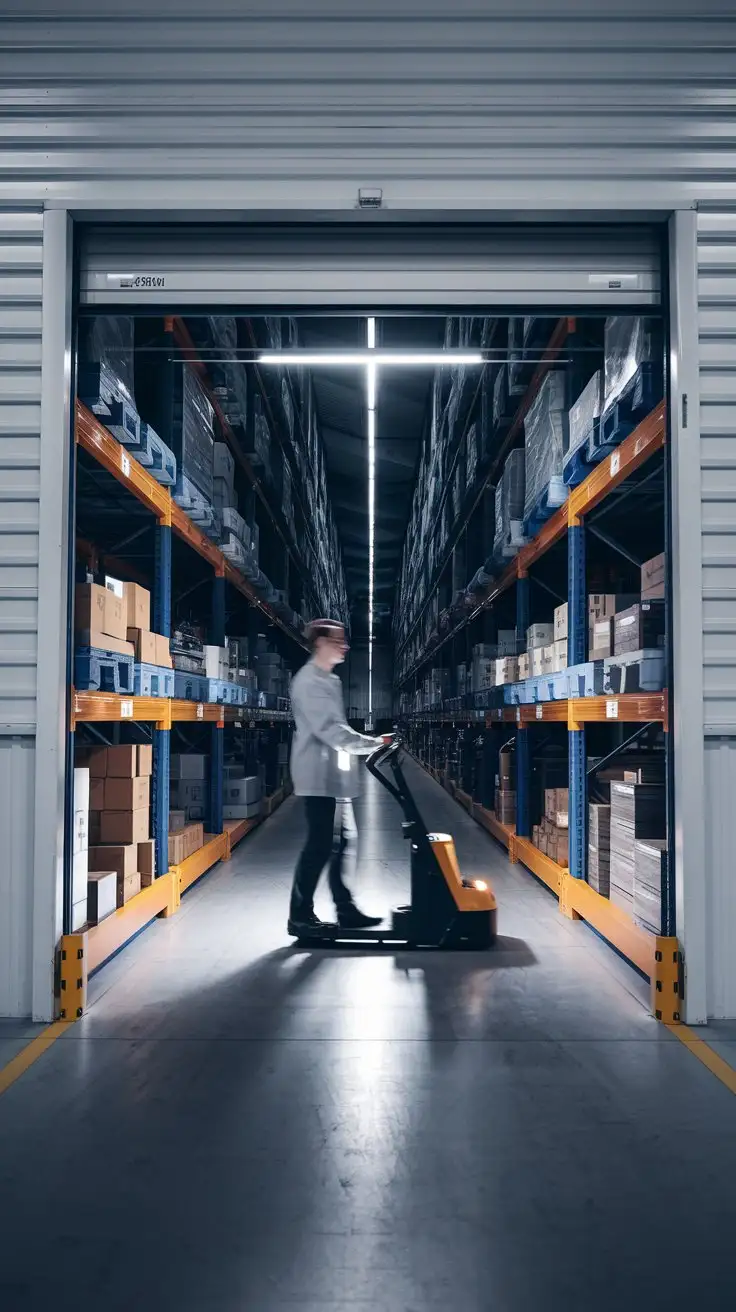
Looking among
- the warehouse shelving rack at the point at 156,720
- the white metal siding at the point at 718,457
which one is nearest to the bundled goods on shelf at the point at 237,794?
the warehouse shelving rack at the point at 156,720

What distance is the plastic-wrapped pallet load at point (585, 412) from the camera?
197 inches

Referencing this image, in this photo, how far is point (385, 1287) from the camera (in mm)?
1959

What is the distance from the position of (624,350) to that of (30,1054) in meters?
3.96

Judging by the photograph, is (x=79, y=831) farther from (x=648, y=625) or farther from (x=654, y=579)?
(x=654, y=579)

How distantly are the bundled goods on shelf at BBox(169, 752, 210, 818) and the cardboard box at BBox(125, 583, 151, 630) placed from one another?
2.62 metres

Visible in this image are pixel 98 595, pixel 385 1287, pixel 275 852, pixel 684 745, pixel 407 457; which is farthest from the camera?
pixel 407 457

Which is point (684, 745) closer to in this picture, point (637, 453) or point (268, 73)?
point (637, 453)

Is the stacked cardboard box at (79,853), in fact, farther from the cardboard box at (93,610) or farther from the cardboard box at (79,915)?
the cardboard box at (93,610)

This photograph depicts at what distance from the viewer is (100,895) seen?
4.33 meters

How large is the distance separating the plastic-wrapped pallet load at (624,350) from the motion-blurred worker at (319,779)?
1859 millimetres

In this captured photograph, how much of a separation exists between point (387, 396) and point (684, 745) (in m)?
15.0

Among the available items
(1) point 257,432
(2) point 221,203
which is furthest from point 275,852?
(2) point 221,203

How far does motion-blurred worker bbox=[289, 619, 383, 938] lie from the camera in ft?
16.4

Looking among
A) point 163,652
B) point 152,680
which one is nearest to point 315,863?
point 152,680
